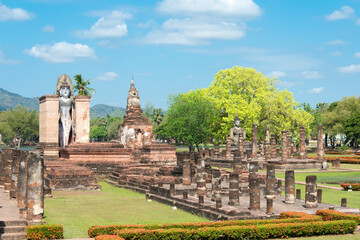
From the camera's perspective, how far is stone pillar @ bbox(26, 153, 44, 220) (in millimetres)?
16797

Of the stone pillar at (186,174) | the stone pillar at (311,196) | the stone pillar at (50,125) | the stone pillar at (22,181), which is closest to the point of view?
the stone pillar at (22,181)

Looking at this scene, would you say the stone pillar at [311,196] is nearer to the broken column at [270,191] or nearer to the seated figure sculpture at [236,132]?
the broken column at [270,191]

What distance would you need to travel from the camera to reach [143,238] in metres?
14.7

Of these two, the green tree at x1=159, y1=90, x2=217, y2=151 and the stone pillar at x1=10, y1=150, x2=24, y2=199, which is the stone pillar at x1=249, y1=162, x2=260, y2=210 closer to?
the stone pillar at x1=10, y1=150, x2=24, y2=199

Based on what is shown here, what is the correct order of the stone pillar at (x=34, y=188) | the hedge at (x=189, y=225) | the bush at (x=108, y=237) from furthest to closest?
the stone pillar at (x=34, y=188) → the hedge at (x=189, y=225) → the bush at (x=108, y=237)

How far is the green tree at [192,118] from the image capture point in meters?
59.5

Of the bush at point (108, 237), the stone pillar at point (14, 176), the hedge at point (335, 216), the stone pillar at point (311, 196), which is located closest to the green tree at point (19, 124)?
the stone pillar at point (14, 176)

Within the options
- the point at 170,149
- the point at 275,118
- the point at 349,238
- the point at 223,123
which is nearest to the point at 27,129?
the point at 223,123

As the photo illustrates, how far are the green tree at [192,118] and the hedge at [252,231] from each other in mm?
42823

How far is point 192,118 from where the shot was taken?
5891 cm

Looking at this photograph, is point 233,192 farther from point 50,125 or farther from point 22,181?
point 50,125

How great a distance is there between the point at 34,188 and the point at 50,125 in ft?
68.0

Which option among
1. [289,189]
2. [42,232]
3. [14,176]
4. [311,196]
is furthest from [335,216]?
[14,176]

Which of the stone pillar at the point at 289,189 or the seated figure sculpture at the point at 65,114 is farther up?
the seated figure sculpture at the point at 65,114
